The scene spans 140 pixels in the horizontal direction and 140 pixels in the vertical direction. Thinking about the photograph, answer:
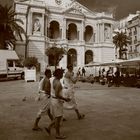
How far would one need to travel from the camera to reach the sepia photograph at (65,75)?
7.09 m

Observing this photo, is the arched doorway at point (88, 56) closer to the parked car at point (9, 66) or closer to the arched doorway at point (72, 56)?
the arched doorway at point (72, 56)

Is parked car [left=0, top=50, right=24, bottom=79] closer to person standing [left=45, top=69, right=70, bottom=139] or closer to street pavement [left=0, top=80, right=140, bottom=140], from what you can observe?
street pavement [left=0, top=80, right=140, bottom=140]

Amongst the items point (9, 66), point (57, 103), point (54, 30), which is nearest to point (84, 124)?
point (57, 103)

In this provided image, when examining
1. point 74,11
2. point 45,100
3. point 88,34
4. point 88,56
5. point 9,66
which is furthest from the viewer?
point 88,34

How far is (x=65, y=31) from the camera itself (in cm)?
5844

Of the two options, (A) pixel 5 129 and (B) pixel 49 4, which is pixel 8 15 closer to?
(B) pixel 49 4

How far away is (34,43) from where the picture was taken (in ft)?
173

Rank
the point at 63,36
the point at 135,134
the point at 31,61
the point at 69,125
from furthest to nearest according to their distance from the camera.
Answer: the point at 63,36 → the point at 31,61 → the point at 69,125 → the point at 135,134

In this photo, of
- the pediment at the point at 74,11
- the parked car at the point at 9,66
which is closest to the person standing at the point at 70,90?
the parked car at the point at 9,66

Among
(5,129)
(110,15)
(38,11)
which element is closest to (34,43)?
(38,11)

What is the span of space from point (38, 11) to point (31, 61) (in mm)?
13597

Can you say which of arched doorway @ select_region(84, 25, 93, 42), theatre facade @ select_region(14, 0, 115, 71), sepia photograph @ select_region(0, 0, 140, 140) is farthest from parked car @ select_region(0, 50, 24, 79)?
arched doorway @ select_region(84, 25, 93, 42)

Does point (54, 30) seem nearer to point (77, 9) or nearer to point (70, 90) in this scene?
point (77, 9)

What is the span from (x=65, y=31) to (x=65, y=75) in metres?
50.2
